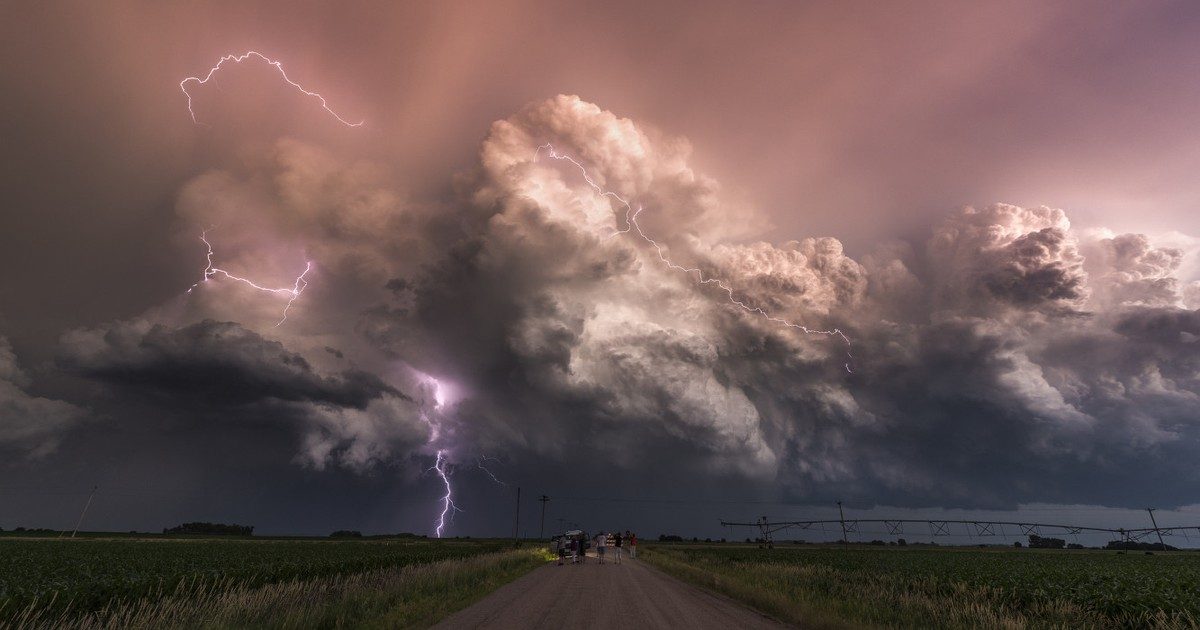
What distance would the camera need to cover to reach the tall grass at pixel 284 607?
10.6 meters

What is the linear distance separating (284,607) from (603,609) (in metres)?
8.85

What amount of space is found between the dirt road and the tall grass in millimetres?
1177

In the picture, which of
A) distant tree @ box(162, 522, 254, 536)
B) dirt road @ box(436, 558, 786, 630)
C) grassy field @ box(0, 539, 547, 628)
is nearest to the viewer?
grassy field @ box(0, 539, 547, 628)

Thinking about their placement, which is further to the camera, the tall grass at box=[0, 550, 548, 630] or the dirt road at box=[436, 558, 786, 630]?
the dirt road at box=[436, 558, 786, 630]

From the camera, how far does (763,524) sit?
13512cm

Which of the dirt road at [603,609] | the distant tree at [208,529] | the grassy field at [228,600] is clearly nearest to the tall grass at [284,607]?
the grassy field at [228,600]

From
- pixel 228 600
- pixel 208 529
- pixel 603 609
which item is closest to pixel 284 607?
pixel 228 600

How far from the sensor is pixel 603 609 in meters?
15.5

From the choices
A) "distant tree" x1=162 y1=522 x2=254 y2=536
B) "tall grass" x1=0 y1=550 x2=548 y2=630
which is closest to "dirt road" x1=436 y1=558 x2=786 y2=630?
"tall grass" x1=0 y1=550 x2=548 y2=630

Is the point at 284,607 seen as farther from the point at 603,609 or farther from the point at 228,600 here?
the point at 603,609

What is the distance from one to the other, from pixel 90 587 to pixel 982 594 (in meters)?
27.8

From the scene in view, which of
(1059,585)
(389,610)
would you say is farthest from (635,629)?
(1059,585)

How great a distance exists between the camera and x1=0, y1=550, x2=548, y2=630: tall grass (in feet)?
34.9

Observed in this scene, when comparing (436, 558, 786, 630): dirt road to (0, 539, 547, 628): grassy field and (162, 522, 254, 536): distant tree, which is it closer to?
(0, 539, 547, 628): grassy field
